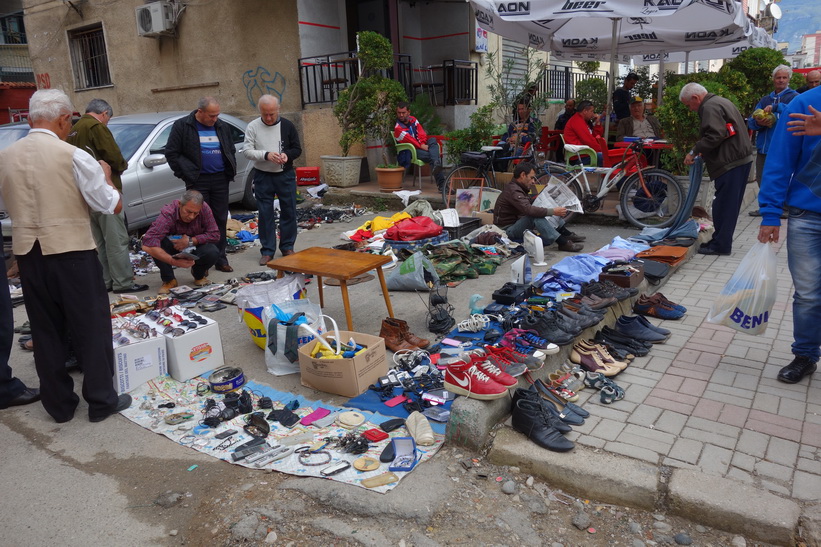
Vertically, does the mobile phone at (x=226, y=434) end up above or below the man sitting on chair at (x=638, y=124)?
below

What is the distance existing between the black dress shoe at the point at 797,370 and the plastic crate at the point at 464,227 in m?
4.54

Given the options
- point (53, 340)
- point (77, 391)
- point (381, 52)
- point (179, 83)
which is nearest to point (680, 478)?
point (53, 340)

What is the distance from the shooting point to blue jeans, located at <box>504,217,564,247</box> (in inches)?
291

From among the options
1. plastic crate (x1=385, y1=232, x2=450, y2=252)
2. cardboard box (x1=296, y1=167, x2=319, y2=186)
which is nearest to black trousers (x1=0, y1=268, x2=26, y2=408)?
plastic crate (x1=385, y1=232, x2=450, y2=252)

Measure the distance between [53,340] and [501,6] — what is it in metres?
7.15

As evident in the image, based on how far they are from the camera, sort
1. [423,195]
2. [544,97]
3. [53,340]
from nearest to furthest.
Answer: [53,340]
[423,195]
[544,97]

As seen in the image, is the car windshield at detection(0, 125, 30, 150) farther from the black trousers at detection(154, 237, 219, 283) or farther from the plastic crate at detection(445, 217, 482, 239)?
the plastic crate at detection(445, 217, 482, 239)

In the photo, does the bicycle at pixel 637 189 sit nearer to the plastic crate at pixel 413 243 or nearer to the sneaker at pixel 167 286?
the plastic crate at pixel 413 243

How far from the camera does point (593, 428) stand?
363 cm

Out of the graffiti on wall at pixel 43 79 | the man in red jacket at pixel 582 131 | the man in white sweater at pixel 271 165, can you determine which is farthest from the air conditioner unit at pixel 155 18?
the man in red jacket at pixel 582 131

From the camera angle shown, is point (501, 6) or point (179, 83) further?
point (179, 83)

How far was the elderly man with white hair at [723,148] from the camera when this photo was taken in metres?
6.93

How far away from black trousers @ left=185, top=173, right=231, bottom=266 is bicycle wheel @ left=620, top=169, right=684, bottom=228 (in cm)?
530

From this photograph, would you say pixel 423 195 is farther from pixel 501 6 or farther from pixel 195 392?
pixel 195 392
